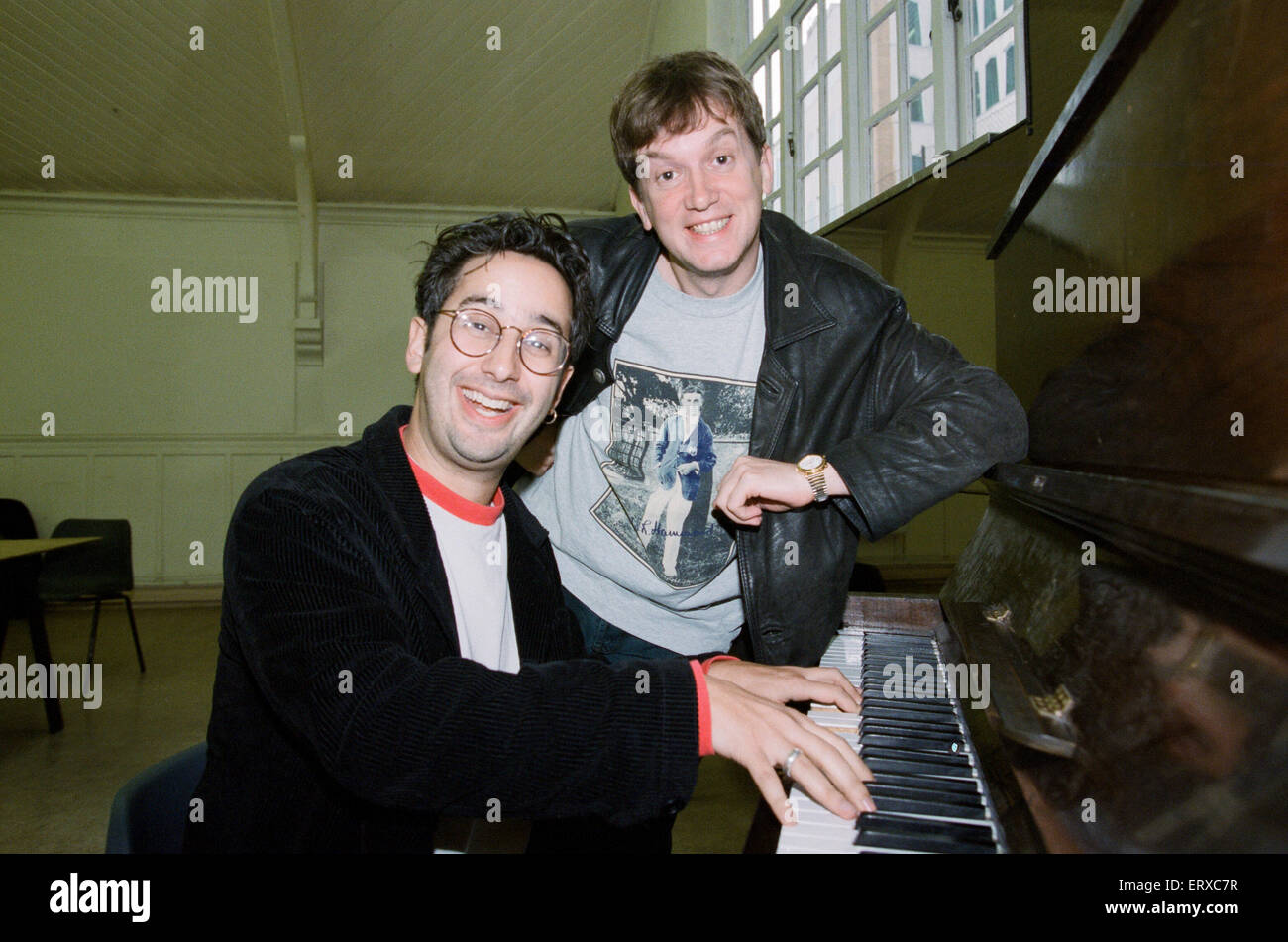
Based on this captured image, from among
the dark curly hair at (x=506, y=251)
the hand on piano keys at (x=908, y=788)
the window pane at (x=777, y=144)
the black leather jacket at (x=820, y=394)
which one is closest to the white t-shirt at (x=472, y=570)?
the dark curly hair at (x=506, y=251)

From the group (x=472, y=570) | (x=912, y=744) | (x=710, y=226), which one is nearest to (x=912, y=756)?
(x=912, y=744)

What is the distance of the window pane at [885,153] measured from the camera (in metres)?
4.12

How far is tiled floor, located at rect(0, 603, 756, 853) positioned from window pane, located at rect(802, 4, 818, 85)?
3.97 meters

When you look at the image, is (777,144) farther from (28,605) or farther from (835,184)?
(28,605)

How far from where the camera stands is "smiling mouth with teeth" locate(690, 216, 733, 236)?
5.38 feet

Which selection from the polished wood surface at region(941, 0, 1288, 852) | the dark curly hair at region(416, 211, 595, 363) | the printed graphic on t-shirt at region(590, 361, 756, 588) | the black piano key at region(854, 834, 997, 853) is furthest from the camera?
the printed graphic on t-shirt at region(590, 361, 756, 588)

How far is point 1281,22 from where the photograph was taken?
778mm

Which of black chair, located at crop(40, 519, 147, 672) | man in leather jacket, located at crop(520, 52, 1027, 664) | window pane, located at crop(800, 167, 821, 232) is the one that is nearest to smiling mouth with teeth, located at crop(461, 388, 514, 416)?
man in leather jacket, located at crop(520, 52, 1027, 664)

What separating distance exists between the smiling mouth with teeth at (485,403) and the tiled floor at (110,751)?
222 centimetres

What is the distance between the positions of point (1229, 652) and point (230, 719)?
3.98ft

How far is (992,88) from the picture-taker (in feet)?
10.9

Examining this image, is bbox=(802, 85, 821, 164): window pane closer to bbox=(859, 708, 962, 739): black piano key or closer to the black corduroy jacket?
the black corduroy jacket

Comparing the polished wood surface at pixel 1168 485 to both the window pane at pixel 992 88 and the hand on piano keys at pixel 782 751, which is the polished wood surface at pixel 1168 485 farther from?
the window pane at pixel 992 88

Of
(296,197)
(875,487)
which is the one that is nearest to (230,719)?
(875,487)
